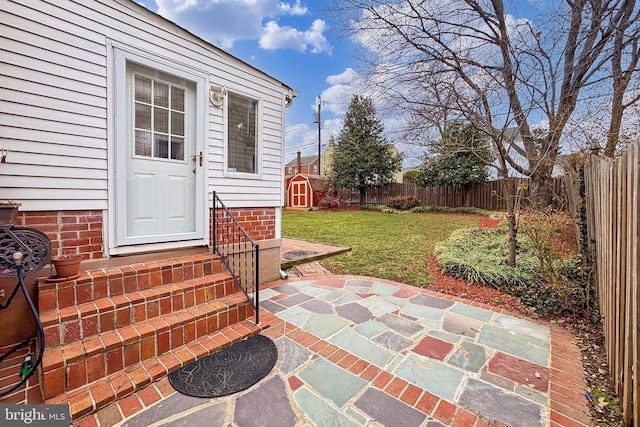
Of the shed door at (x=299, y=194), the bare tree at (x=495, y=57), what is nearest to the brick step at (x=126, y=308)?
the bare tree at (x=495, y=57)

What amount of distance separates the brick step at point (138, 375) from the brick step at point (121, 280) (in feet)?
2.24

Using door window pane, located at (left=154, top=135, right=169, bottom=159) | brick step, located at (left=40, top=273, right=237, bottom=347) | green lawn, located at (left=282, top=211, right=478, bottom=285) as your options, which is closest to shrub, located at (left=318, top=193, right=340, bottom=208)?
green lawn, located at (left=282, top=211, right=478, bottom=285)

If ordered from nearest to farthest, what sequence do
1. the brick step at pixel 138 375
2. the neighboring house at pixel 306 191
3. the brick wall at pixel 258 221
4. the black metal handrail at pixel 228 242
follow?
the brick step at pixel 138 375, the black metal handrail at pixel 228 242, the brick wall at pixel 258 221, the neighboring house at pixel 306 191

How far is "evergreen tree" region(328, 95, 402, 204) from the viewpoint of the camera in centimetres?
1859

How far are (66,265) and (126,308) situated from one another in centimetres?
61

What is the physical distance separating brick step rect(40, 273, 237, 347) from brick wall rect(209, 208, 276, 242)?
99 centimetres

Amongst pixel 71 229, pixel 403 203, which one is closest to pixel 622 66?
A: pixel 71 229

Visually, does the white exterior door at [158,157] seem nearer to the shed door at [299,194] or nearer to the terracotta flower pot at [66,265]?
the terracotta flower pot at [66,265]

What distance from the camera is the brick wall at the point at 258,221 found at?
12.6ft

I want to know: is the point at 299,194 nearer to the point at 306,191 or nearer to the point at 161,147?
the point at 306,191

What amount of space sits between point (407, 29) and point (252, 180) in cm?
468

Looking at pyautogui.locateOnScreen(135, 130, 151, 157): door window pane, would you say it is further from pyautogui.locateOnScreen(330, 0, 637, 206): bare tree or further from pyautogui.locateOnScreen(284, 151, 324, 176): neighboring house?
pyautogui.locateOnScreen(284, 151, 324, 176): neighboring house

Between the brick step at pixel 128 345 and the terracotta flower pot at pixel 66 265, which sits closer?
the brick step at pixel 128 345

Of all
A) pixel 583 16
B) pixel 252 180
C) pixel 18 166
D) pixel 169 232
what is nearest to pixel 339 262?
pixel 252 180
